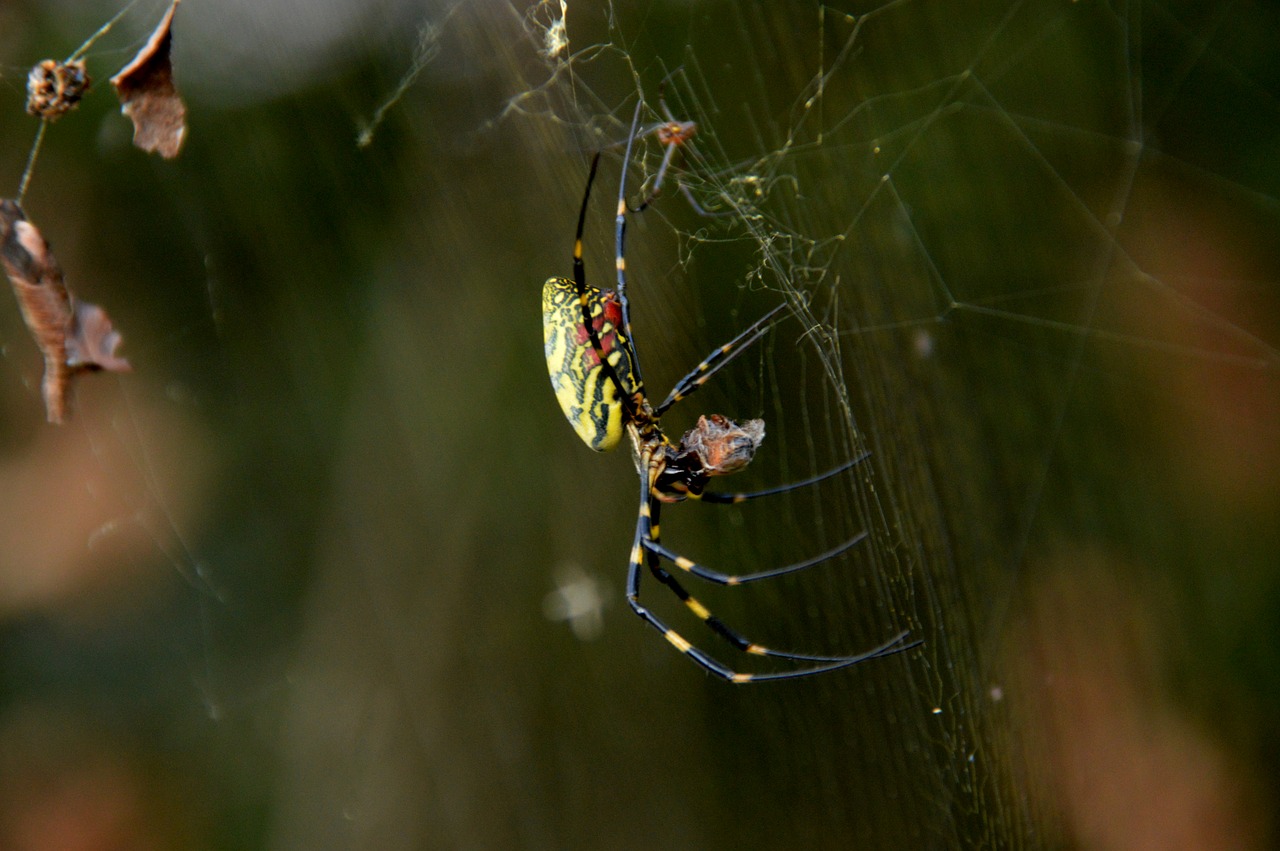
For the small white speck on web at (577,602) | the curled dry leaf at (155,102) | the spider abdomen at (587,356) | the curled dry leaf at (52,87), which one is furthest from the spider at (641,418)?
the small white speck on web at (577,602)

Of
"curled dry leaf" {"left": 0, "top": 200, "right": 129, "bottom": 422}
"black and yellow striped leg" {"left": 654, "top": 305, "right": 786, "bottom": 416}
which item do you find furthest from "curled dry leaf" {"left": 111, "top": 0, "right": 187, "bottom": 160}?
"black and yellow striped leg" {"left": 654, "top": 305, "right": 786, "bottom": 416}

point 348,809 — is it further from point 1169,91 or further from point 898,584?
point 1169,91

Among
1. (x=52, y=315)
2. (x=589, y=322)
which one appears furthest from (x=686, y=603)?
(x=52, y=315)

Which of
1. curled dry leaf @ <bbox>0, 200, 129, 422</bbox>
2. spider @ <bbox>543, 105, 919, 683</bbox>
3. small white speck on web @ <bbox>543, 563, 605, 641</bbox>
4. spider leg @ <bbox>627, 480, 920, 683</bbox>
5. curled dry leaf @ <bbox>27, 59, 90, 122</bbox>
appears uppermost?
curled dry leaf @ <bbox>27, 59, 90, 122</bbox>

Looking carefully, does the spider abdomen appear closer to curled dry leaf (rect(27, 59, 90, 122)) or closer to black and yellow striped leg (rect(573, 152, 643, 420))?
black and yellow striped leg (rect(573, 152, 643, 420))

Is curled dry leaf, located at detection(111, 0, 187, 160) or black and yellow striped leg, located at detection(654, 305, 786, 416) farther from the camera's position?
black and yellow striped leg, located at detection(654, 305, 786, 416)

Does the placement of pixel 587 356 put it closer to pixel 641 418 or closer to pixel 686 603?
pixel 641 418
